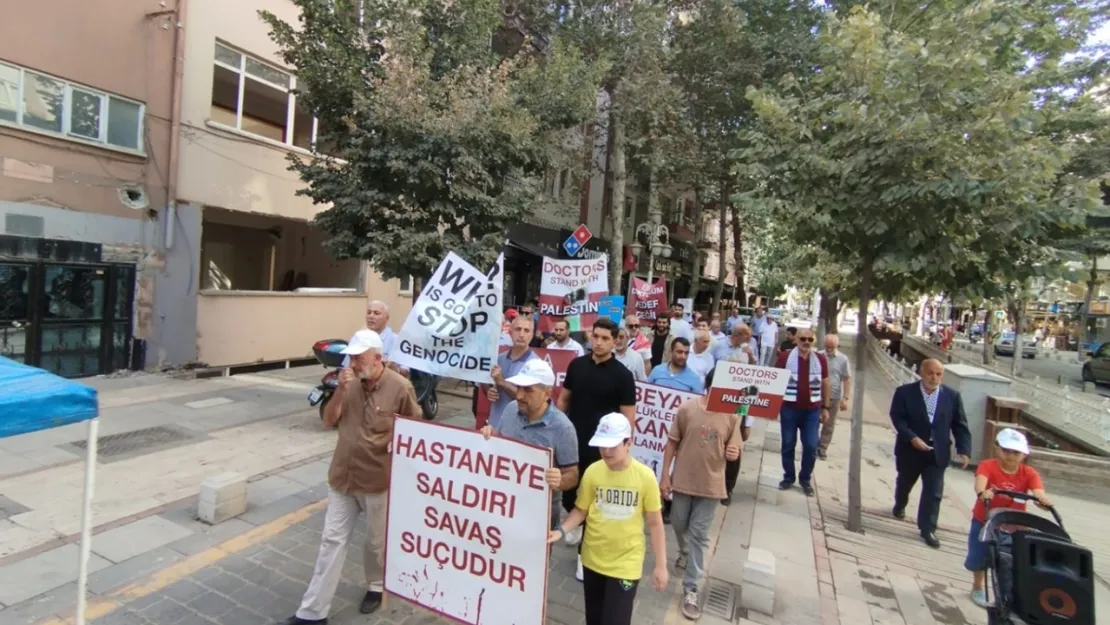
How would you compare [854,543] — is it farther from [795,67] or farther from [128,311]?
[795,67]

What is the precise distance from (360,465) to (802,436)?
5279 millimetres

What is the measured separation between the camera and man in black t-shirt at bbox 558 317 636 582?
449 cm

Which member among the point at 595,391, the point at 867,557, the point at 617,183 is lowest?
the point at 867,557

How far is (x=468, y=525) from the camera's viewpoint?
10.8ft

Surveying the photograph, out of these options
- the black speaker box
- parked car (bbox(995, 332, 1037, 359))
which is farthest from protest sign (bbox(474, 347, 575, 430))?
parked car (bbox(995, 332, 1037, 359))

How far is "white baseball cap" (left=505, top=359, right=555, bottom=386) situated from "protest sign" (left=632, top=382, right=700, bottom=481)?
2.32m

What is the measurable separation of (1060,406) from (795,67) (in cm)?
1229

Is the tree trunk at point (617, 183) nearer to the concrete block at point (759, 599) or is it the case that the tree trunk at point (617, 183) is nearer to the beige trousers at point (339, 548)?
the concrete block at point (759, 599)

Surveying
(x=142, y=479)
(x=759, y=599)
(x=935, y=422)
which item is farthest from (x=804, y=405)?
(x=142, y=479)

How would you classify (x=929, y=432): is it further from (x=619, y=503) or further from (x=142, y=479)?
(x=142, y=479)

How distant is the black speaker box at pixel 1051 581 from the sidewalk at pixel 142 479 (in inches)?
213

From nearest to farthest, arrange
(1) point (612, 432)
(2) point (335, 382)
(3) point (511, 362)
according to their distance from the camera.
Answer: (1) point (612, 432)
(3) point (511, 362)
(2) point (335, 382)

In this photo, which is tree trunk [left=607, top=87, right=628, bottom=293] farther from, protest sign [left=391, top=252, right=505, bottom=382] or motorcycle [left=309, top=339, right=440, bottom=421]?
protest sign [left=391, top=252, right=505, bottom=382]

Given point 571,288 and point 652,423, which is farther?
point 571,288
